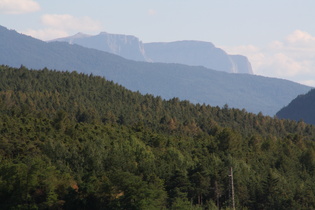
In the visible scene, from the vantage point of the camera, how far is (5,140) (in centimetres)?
10331

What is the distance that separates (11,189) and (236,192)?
3127 centimetres

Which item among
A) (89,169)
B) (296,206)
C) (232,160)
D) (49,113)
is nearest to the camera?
(296,206)

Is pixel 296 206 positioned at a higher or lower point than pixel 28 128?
lower

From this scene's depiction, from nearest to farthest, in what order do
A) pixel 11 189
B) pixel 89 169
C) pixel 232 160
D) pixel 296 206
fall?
pixel 11 189 < pixel 296 206 < pixel 89 169 < pixel 232 160

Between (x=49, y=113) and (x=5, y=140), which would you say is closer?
(x=5, y=140)

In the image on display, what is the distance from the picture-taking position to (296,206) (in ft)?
303

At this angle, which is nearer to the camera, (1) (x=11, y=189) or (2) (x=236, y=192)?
(1) (x=11, y=189)

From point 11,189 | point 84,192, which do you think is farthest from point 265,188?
point 11,189

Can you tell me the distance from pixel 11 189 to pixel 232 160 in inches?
1866

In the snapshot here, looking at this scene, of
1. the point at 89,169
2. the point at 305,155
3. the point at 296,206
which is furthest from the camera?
the point at 305,155

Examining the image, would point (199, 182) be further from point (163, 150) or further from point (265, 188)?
point (163, 150)

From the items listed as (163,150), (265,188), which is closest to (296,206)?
(265,188)

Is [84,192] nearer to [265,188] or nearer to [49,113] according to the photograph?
[265,188]

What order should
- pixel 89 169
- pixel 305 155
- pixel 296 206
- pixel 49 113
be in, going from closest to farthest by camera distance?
pixel 296 206
pixel 89 169
pixel 305 155
pixel 49 113
